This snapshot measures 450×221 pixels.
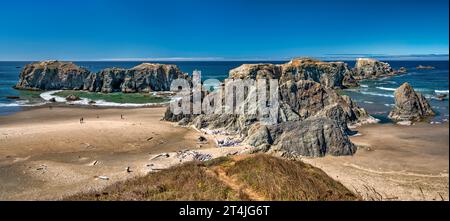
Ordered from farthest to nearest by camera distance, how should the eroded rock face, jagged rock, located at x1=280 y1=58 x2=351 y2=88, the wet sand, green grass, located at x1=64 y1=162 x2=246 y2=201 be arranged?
the eroded rock face → jagged rock, located at x1=280 y1=58 x2=351 y2=88 → the wet sand → green grass, located at x1=64 y1=162 x2=246 y2=201

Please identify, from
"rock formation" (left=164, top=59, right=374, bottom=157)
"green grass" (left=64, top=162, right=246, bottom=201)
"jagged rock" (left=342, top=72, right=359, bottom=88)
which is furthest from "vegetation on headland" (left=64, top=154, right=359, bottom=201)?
"jagged rock" (left=342, top=72, right=359, bottom=88)

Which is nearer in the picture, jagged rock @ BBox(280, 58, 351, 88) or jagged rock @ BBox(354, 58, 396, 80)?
jagged rock @ BBox(280, 58, 351, 88)

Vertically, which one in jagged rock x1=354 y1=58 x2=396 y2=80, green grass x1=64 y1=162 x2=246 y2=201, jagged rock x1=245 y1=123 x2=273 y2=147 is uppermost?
jagged rock x1=354 y1=58 x2=396 y2=80

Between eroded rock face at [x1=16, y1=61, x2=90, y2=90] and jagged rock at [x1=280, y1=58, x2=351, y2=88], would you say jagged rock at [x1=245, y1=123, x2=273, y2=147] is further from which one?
eroded rock face at [x1=16, y1=61, x2=90, y2=90]

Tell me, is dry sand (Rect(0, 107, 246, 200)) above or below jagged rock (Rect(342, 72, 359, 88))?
below

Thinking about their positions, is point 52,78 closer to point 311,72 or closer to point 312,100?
point 311,72

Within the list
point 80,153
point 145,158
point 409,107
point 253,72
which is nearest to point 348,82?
point 253,72
